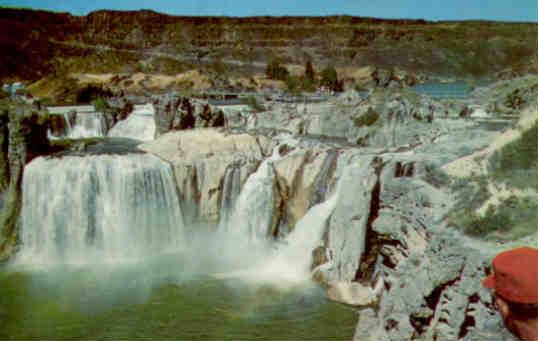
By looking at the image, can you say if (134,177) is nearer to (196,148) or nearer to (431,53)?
(196,148)

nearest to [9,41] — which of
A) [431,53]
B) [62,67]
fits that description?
[62,67]

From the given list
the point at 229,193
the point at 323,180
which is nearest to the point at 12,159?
the point at 229,193

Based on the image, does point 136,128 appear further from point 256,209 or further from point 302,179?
point 302,179

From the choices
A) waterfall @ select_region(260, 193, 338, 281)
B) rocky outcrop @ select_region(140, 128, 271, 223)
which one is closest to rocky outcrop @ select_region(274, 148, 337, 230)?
waterfall @ select_region(260, 193, 338, 281)

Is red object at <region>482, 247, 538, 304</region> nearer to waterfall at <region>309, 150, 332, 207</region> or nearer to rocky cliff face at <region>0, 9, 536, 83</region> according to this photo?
waterfall at <region>309, 150, 332, 207</region>

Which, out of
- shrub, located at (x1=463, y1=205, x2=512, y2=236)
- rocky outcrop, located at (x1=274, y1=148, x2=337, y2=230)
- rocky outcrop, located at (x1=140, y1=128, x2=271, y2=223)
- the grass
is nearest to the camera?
the grass

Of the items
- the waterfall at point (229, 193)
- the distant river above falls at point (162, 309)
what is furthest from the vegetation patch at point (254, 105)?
the distant river above falls at point (162, 309)
